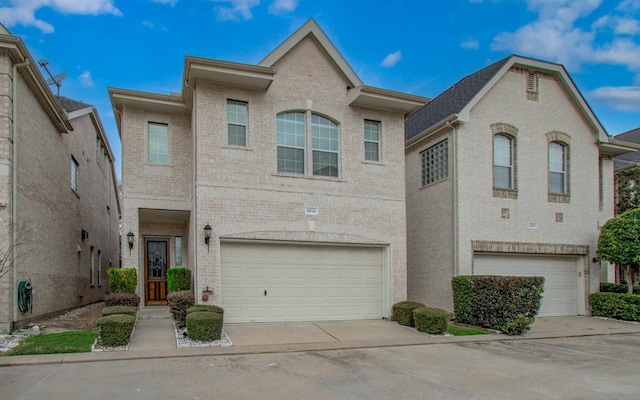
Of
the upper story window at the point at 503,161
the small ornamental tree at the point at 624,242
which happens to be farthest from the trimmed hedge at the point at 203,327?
the small ornamental tree at the point at 624,242

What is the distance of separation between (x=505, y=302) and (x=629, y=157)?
16560mm

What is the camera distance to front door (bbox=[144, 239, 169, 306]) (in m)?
14.8

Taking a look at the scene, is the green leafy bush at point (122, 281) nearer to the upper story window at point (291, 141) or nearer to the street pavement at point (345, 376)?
the street pavement at point (345, 376)

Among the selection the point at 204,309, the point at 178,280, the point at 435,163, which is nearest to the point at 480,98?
the point at 435,163

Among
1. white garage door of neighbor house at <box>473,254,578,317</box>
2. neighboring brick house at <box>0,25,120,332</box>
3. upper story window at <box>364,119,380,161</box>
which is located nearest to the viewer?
neighboring brick house at <box>0,25,120,332</box>

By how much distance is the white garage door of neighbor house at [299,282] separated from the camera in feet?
39.8

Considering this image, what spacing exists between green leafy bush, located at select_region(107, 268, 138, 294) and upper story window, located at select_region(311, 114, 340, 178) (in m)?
5.80

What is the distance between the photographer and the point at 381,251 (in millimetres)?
13820

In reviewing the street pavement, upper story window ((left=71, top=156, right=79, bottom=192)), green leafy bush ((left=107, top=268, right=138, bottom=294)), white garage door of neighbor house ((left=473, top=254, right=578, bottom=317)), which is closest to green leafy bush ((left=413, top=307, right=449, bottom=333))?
the street pavement

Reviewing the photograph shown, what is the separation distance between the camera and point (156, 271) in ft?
49.3

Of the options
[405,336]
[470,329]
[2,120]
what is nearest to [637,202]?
[470,329]

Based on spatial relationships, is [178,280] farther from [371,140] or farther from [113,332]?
[371,140]

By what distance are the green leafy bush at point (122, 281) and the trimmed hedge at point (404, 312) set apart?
7297mm

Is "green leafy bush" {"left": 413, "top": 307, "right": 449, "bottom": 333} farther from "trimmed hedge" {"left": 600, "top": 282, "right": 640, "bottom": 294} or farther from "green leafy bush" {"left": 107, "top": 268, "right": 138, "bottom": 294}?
"trimmed hedge" {"left": 600, "top": 282, "right": 640, "bottom": 294}
